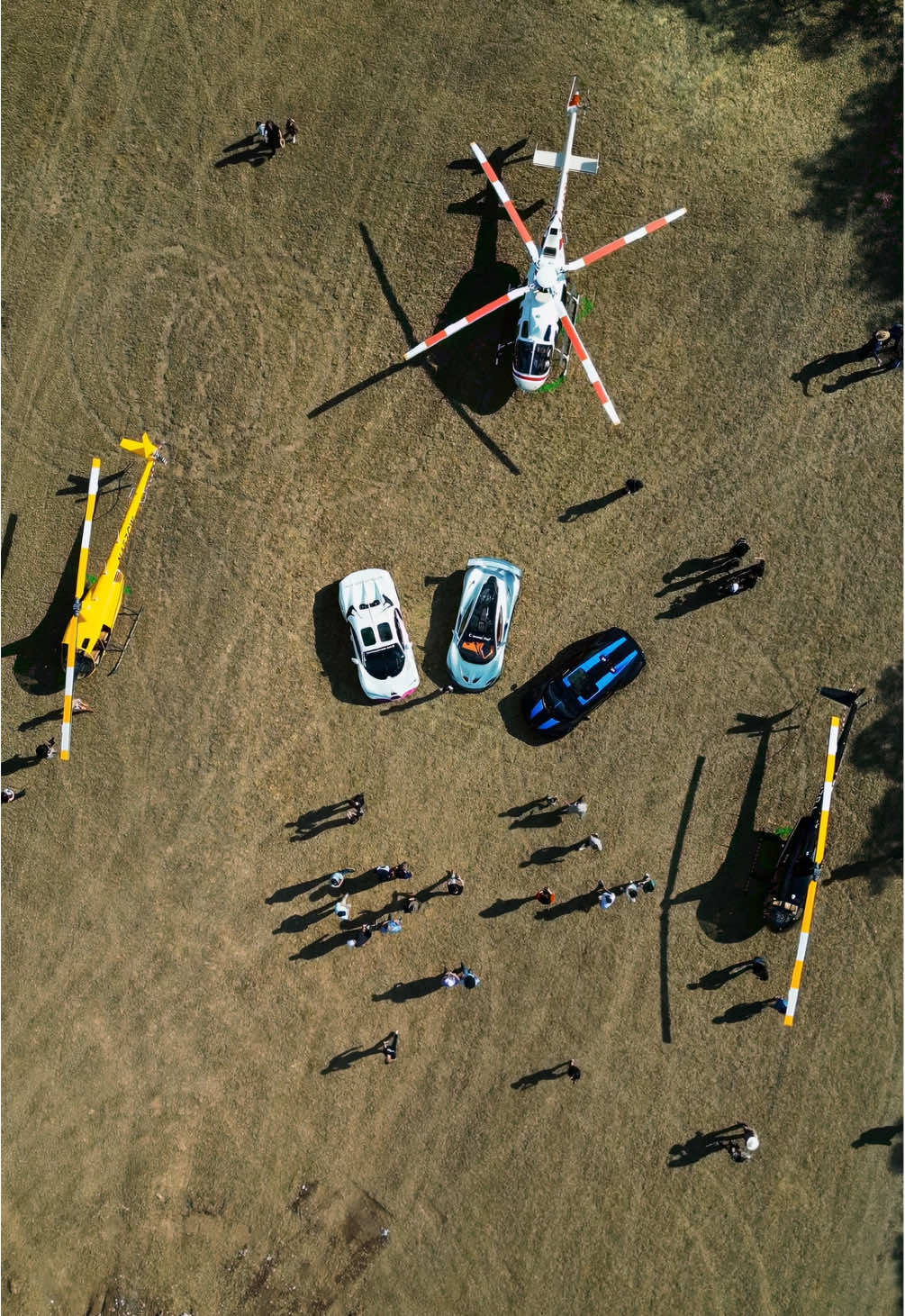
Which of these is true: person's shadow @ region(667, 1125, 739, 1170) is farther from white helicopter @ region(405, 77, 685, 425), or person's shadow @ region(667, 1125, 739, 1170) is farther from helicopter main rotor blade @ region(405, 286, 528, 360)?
helicopter main rotor blade @ region(405, 286, 528, 360)

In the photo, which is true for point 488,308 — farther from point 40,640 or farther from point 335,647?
point 40,640

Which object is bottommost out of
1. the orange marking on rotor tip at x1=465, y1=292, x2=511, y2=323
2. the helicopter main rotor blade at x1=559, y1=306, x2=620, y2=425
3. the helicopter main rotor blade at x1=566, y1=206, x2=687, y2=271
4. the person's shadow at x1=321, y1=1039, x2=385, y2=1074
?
the person's shadow at x1=321, y1=1039, x2=385, y2=1074

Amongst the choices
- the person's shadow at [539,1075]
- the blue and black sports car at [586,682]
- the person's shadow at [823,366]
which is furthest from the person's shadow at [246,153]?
the person's shadow at [539,1075]

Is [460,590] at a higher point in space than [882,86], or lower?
lower

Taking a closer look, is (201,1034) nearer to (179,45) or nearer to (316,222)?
(316,222)

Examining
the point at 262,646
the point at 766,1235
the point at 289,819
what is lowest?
the point at 766,1235

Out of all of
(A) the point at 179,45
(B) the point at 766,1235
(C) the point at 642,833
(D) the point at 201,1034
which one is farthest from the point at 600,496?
(B) the point at 766,1235

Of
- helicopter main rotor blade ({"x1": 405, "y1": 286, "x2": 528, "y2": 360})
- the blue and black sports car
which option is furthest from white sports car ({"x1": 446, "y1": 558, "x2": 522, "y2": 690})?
helicopter main rotor blade ({"x1": 405, "y1": 286, "x2": 528, "y2": 360})
